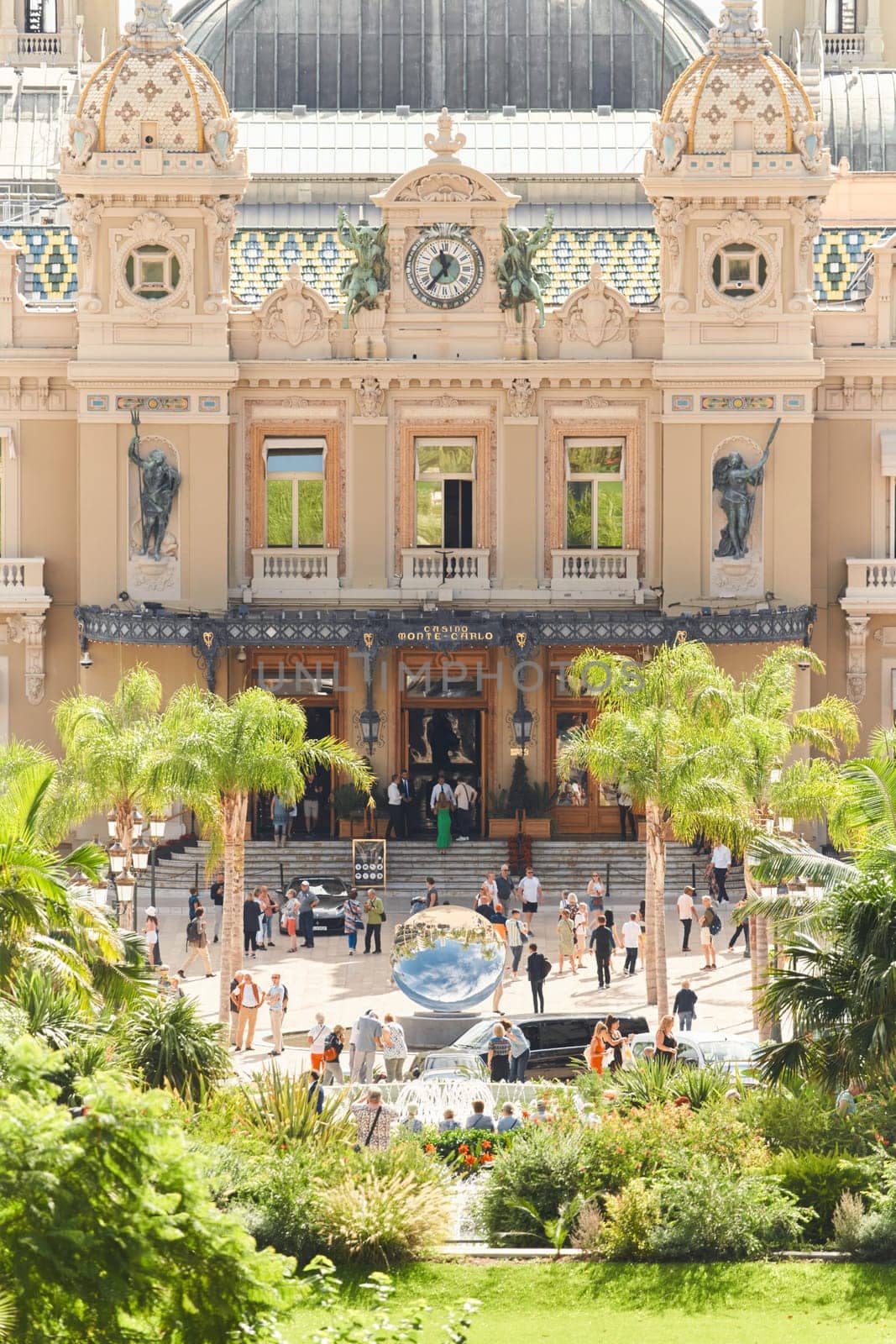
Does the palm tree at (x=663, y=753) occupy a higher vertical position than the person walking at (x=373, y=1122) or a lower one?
higher

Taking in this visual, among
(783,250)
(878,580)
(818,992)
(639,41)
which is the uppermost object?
(639,41)

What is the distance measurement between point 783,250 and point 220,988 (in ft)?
78.3

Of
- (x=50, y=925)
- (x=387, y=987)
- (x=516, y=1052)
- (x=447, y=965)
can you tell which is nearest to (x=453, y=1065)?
(x=516, y=1052)

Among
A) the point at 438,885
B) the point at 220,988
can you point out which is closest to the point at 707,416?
the point at 438,885

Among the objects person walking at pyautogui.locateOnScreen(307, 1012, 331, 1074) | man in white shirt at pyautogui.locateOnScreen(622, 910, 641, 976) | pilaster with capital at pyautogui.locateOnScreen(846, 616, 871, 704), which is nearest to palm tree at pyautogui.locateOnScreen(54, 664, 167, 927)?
person walking at pyautogui.locateOnScreen(307, 1012, 331, 1074)

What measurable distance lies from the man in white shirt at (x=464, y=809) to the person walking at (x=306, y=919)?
8348 mm

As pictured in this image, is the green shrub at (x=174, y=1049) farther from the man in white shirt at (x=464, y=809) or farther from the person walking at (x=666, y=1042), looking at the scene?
the man in white shirt at (x=464, y=809)

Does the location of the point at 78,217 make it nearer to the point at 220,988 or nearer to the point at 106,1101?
the point at 220,988

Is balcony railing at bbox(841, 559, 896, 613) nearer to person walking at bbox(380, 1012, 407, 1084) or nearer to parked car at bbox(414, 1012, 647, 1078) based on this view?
parked car at bbox(414, 1012, 647, 1078)

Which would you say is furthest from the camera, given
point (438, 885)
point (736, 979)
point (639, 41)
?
point (639, 41)

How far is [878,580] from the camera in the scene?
201ft

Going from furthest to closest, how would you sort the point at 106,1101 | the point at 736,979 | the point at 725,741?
the point at 736,979, the point at 725,741, the point at 106,1101

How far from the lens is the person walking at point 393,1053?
38938 millimetres

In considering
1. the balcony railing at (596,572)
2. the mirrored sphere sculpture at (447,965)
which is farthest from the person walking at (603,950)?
the balcony railing at (596,572)
